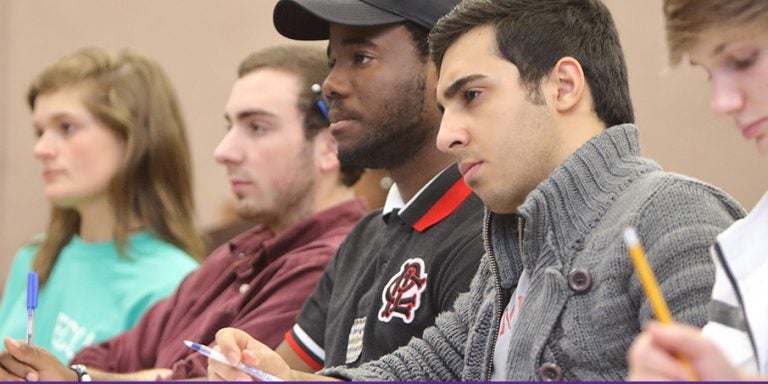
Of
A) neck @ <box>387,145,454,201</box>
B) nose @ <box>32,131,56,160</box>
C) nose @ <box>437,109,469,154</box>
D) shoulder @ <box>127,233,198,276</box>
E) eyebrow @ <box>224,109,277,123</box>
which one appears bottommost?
shoulder @ <box>127,233,198,276</box>

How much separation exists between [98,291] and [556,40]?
190cm

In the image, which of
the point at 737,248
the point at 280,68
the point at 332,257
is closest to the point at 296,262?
the point at 332,257

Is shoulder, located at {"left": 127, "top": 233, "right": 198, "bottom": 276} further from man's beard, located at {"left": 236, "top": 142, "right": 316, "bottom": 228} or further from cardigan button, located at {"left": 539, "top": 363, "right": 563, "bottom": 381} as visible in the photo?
cardigan button, located at {"left": 539, "top": 363, "right": 563, "bottom": 381}

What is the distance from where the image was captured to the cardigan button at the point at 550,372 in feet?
5.31

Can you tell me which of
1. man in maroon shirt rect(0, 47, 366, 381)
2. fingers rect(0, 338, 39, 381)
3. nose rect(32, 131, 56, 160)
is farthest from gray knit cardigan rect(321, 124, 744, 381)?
nose rect(32, 131, 56, 160)

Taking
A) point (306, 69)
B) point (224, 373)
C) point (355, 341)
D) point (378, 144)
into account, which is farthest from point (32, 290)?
point (306, 69)

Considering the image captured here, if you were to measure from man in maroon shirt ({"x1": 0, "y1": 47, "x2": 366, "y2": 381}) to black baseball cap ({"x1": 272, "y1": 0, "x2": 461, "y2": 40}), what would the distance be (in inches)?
19.9

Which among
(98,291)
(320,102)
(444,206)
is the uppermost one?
(320,102)

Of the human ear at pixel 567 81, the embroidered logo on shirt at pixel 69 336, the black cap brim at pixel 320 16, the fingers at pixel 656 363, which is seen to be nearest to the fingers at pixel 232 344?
the human ear at pixel 567 81

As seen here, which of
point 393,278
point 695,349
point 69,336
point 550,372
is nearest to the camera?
point 695,349

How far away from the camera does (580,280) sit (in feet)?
5.38

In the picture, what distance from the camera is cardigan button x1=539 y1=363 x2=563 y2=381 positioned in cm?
162

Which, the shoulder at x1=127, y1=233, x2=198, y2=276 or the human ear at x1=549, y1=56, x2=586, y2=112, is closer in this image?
the human ear at x1=549, y1=56, x2=586, y2=112

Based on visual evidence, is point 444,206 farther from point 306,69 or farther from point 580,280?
point 306,69
